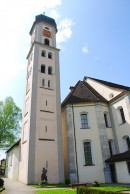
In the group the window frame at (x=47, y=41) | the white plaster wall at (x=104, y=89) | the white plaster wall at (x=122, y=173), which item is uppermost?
the window frame at (x=47, y=41)

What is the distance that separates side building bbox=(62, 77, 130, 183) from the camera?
21714 millimetres

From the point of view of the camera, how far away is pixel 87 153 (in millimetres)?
23375

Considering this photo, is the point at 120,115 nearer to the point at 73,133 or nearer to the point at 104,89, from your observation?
the point at 104,89

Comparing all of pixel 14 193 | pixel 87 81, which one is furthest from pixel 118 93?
pixel 14 193

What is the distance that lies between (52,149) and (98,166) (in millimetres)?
5860

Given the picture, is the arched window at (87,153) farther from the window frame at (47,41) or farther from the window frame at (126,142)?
the window frame at (47,41)

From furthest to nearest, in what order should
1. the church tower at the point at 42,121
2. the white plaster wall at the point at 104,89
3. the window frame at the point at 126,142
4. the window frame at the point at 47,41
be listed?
the window frame at the point at 47,41
the white plaster wall at the point at 104,89
the window frame at the point at 126,142
the church tower at the point at 42,121

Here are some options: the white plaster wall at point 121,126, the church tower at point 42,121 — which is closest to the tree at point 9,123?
the church tower at point 42,121

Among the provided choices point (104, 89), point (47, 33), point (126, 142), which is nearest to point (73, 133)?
point (126, 142)

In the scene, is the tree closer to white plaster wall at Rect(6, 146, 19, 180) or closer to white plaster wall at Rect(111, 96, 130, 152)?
white plaster wall at Rect(6, 146, 19, 180)

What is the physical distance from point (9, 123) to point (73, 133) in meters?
15.4

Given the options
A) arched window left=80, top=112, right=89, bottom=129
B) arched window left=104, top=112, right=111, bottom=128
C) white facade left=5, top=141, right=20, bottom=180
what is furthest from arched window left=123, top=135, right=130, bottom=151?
white facade left=5, top=141, right=20, bottom=180

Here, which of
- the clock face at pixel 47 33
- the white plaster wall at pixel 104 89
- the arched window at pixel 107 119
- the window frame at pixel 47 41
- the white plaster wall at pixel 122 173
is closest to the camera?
the white plaster wall at pixel 122 173

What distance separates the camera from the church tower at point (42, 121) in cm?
2114
